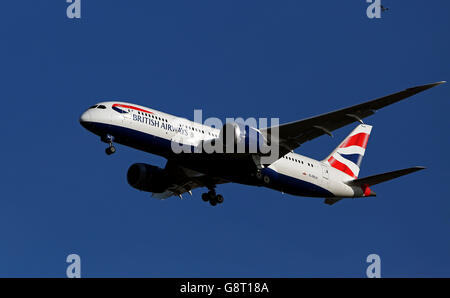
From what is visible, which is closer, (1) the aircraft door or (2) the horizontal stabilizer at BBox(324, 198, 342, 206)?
(1) the aircraft door

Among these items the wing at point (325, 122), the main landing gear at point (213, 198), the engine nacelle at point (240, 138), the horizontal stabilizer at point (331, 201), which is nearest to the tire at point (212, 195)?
the main landing gear at point (213, 198)

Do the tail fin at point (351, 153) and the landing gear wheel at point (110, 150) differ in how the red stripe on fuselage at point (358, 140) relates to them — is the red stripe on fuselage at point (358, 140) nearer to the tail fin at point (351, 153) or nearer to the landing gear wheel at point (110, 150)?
the tail fin at point (351, 153)

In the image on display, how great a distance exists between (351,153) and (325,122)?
12918 millimetres

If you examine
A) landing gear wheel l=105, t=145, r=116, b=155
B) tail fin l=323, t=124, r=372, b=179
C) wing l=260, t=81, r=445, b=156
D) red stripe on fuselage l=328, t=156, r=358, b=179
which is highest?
tail fin l=323, t=124, r=372, b=179

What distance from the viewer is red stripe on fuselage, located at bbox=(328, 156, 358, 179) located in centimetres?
5019

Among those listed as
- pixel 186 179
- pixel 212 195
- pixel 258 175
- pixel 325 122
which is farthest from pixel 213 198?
pixel 325 122

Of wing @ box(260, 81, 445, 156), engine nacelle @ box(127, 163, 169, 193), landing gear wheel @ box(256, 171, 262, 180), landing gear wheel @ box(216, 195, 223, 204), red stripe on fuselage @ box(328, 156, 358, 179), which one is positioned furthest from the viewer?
red stripe on fuselage @ box(328, 156, 358, 179)

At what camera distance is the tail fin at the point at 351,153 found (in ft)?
166

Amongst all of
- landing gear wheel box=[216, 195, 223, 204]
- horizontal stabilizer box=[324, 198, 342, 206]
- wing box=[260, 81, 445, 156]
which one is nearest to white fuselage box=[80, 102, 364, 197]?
wing box=[260, 81, 445, 156]

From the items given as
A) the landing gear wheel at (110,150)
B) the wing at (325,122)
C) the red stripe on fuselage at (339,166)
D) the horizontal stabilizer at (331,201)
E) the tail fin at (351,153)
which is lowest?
the horizontal stabilizer at (331,201)

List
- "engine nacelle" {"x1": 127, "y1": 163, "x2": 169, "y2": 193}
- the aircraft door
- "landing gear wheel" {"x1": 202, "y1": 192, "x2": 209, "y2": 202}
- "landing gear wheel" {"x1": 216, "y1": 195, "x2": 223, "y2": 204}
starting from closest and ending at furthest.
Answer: "engine nacelle" {"x1": 127, "y1": 163, "x2": 169, "y2": 193}, the aircraft door, "landing gear wheel" {"x1": 216, "y1": 195, "x2": 223, "y2": 204}, "landing gear wheel" {"x1": 202, "y1": 192, "x2": 209, "y2": 202}

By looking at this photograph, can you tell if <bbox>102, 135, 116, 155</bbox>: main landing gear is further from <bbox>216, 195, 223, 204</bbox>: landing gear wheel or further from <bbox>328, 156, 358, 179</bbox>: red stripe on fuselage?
<bbox>328, 156, 358, 179</bbox>: red stripe on fuselage
